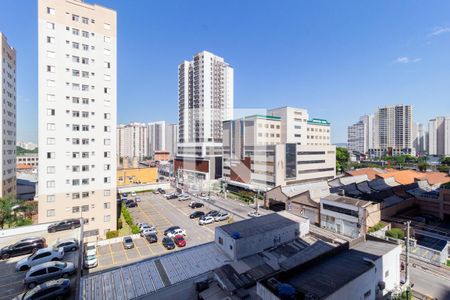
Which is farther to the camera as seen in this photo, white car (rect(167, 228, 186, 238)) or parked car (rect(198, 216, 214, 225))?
parked car (rect(198, 216, 214, 225))

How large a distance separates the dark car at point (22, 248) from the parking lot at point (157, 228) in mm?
4979

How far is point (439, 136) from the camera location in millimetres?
117688

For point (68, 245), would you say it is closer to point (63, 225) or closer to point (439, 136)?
point (63, 225)

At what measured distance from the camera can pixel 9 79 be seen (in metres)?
35.5

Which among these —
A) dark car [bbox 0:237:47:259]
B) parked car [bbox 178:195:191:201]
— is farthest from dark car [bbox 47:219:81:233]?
parked car [bbox 178:195:191:201]

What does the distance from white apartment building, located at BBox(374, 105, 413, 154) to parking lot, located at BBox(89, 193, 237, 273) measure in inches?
4789

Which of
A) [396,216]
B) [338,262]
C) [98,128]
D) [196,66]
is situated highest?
[196,66]

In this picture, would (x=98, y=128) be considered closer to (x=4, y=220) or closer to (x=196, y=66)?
(x=4, y=220)

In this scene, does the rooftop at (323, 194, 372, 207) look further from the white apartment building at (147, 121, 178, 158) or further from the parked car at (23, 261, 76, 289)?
the white apartment building at (147, 121, 178, 158)

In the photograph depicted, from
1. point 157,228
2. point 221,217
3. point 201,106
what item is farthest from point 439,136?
point 157,228

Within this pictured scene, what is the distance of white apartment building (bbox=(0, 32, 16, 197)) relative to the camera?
3309 cm

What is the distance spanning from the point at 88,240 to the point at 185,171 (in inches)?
1481

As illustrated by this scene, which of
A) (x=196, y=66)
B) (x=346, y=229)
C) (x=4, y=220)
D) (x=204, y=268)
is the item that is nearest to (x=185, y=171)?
(x=196, y=66)

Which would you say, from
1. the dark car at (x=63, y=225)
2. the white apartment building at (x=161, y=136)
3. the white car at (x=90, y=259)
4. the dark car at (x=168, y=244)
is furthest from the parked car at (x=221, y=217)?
the white apartment building at (x=161, y=136)
